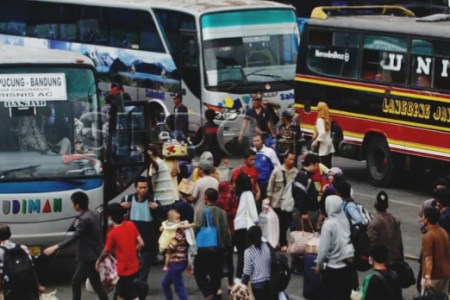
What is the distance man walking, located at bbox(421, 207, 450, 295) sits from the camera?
49.2 feet

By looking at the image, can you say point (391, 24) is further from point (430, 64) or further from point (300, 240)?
point (300, 240)

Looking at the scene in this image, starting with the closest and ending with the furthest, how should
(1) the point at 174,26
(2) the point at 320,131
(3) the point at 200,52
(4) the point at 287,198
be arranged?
(4) the point at 287,198, (2) the point at 320,131, (3) the point at 200,52, (1) the point at 174,26

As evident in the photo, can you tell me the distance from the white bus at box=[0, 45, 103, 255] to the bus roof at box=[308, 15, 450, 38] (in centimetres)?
717

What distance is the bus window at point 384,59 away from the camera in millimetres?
24297

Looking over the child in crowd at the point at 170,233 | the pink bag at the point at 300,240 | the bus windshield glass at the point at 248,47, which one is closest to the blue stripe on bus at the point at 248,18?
the bus windshield glass at the point at 248,47

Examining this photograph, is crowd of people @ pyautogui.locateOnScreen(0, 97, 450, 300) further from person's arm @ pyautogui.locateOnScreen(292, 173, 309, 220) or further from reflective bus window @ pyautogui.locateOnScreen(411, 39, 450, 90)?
reflective bus window @ pyautogui.locateOnScreen(411, 39, 450, 90)

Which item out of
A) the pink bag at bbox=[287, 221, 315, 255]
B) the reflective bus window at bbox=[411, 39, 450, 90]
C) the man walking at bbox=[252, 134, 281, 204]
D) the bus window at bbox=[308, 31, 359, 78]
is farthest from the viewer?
the bus window at bbox=[308, 31, 359, 78]

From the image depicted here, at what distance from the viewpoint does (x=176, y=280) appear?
1648cm

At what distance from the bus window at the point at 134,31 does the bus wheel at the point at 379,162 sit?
685 cm

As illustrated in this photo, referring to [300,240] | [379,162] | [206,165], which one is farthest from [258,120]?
[300,240]

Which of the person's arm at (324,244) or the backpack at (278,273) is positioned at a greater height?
the person's arm at (324,244)

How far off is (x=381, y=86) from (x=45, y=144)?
811 cm

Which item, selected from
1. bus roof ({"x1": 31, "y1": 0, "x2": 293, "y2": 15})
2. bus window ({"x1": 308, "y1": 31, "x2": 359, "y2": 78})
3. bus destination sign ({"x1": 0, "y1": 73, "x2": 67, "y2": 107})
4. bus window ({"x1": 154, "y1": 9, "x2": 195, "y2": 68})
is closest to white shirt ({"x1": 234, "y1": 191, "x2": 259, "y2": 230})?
bus destination sign ({"x1": 0, "y1": 73, "x2": 67, "y2": 107})

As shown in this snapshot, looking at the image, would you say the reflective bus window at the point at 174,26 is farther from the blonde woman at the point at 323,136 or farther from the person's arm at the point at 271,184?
the person's arm at the point at 271,184
